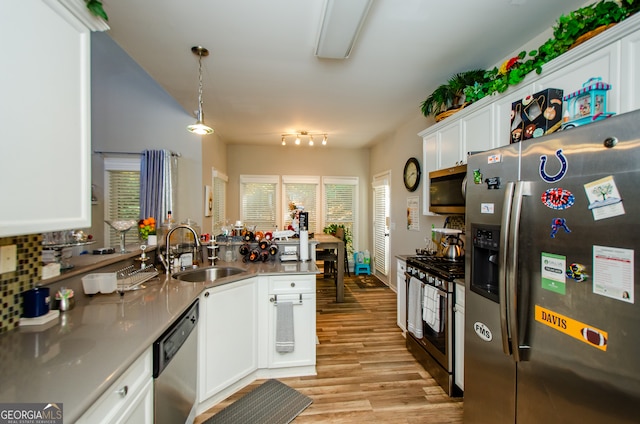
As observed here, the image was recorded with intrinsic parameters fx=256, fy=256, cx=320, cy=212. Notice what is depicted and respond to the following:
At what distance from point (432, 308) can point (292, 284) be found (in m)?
1.24

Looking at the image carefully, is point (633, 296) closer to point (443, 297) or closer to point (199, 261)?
point (443, 297)

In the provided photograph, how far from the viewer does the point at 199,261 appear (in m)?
2.68

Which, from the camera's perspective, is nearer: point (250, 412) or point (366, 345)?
point (250, 412)

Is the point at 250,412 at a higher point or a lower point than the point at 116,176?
lower

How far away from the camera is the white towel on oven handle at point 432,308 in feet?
7.13

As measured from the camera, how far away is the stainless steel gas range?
2076mm

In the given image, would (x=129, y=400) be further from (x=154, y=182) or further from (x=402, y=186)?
(x=402, y=186)

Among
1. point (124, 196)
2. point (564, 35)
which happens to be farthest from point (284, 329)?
point (124, 196)

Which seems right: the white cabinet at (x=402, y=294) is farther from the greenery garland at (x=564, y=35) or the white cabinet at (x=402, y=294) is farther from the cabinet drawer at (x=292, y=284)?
the greenery garland at (x=564, y=35)

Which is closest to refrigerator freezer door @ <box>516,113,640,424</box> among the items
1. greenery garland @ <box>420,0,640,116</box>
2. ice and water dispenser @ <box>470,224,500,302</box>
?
ice and water dispenser @ <box>470,224,500,302</box>

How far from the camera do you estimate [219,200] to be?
5082 mm

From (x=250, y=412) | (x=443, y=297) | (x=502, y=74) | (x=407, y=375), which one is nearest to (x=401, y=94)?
(x=502, y=74)

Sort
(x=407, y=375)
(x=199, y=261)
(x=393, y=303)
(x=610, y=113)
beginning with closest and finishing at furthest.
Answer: (x=610, y=113)
(x=407, y=375)
(x=199, y=261)
(x=393, y=303)

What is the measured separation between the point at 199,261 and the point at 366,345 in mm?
2027
